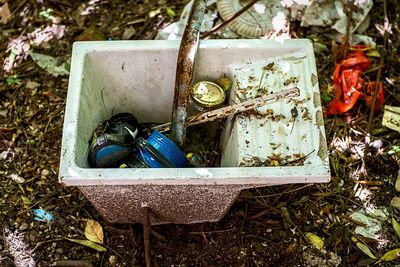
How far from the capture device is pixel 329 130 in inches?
101

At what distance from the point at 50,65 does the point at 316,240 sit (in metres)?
1.54

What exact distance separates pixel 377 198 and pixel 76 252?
1.30m

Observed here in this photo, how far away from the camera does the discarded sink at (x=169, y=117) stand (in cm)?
171

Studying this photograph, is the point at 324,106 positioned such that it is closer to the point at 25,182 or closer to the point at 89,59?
the point at 89,59

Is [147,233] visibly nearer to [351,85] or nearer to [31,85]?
[31,85]

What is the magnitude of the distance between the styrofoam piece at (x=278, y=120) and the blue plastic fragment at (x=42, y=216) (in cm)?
82

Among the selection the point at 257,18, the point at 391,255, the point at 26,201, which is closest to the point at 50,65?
the point at 26,201

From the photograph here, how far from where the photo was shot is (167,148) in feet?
6.23

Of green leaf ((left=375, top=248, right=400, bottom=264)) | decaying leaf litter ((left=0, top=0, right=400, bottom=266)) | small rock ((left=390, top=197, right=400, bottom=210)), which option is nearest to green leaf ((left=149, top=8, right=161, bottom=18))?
decaying leaf litter ((left=0, top=0, right=400, bottom=266))

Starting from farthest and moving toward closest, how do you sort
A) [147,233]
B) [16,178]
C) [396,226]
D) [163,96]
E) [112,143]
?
[16,178] < [396,226] < [163,96] < [147,233] < [112,143]

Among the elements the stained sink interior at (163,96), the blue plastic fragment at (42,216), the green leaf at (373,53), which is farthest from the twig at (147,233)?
the green leaf at (373,53)

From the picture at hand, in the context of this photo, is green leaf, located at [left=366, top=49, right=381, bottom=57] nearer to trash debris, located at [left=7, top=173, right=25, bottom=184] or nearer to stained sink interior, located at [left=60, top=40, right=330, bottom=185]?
stained sink interior, located at [left=60, top=40, right=330, bottom=185]

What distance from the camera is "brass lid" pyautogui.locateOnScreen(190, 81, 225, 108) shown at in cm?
200

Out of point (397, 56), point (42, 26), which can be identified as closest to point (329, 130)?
point (397, 56)
